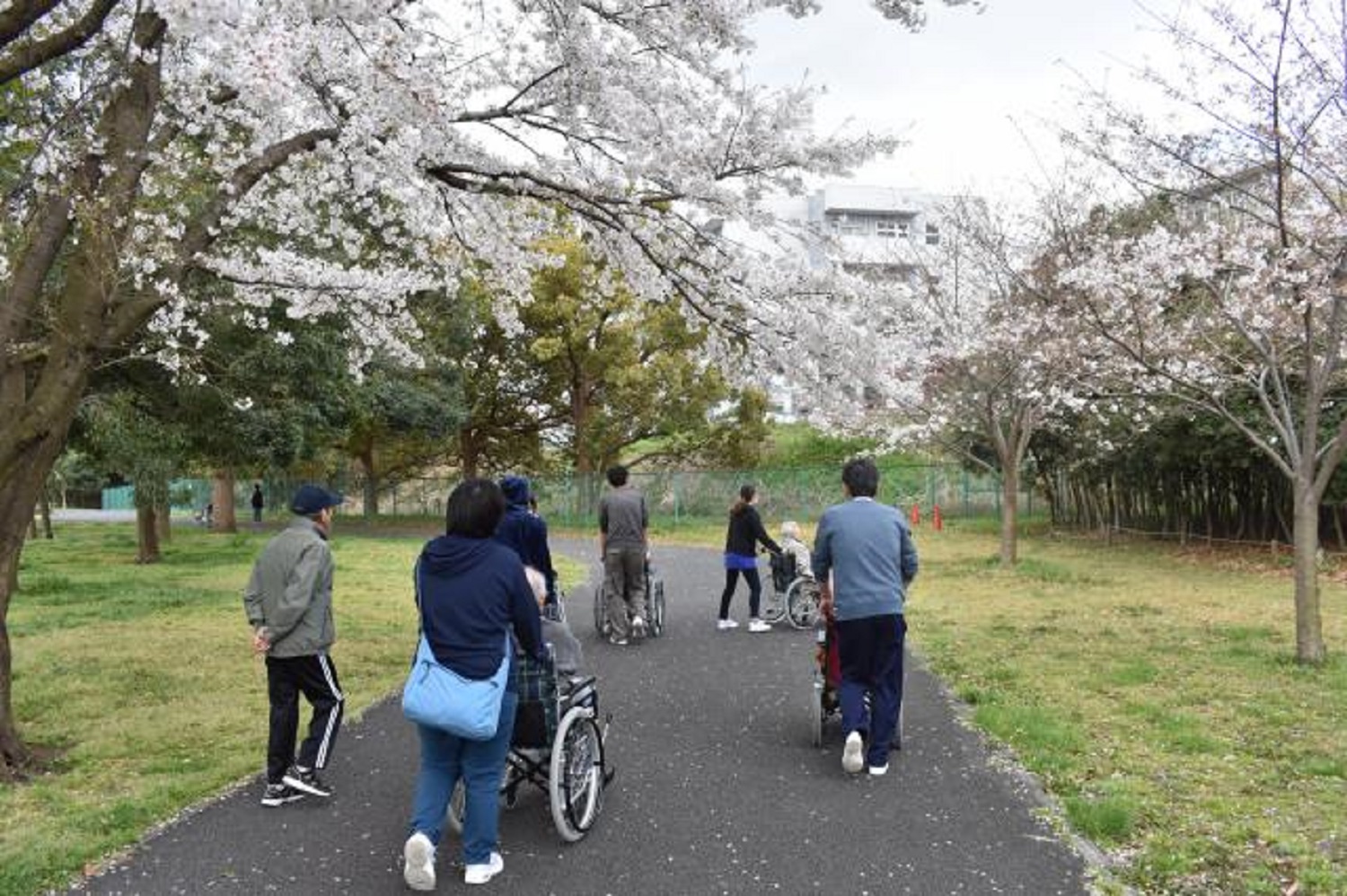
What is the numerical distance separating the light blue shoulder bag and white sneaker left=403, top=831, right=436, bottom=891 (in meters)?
0.41

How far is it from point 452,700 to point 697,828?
135cm

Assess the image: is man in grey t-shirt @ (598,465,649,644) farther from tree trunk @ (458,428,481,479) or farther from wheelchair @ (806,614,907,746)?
tree trunk @ (458,428,481,479)

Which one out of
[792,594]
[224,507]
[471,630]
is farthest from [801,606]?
[224,507]

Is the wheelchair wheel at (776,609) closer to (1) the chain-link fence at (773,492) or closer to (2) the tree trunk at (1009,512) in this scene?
(2) the tree trunk at (1009,512)

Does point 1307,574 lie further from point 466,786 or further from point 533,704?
point 466,786

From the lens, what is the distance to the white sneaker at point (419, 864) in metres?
3.77

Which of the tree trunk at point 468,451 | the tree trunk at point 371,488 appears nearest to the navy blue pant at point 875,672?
the tree trunk at point 468,451

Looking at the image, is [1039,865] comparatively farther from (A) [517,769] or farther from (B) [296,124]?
(B) [296,124]

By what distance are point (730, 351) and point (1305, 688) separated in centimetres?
463

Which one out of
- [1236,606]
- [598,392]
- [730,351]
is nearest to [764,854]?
[730,351]

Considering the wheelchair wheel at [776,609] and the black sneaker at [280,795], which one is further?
the wheelchair wheel at [776,609]

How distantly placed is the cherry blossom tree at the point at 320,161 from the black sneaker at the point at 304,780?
1.86 meters

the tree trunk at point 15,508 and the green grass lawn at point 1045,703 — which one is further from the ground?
the tree trunk at point 15,508

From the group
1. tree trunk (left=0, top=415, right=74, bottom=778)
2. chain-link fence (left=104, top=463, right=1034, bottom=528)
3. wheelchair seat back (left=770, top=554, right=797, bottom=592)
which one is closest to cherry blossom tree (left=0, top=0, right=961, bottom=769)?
tree trunk (left=0, top=415, right=74, bottom=778)
